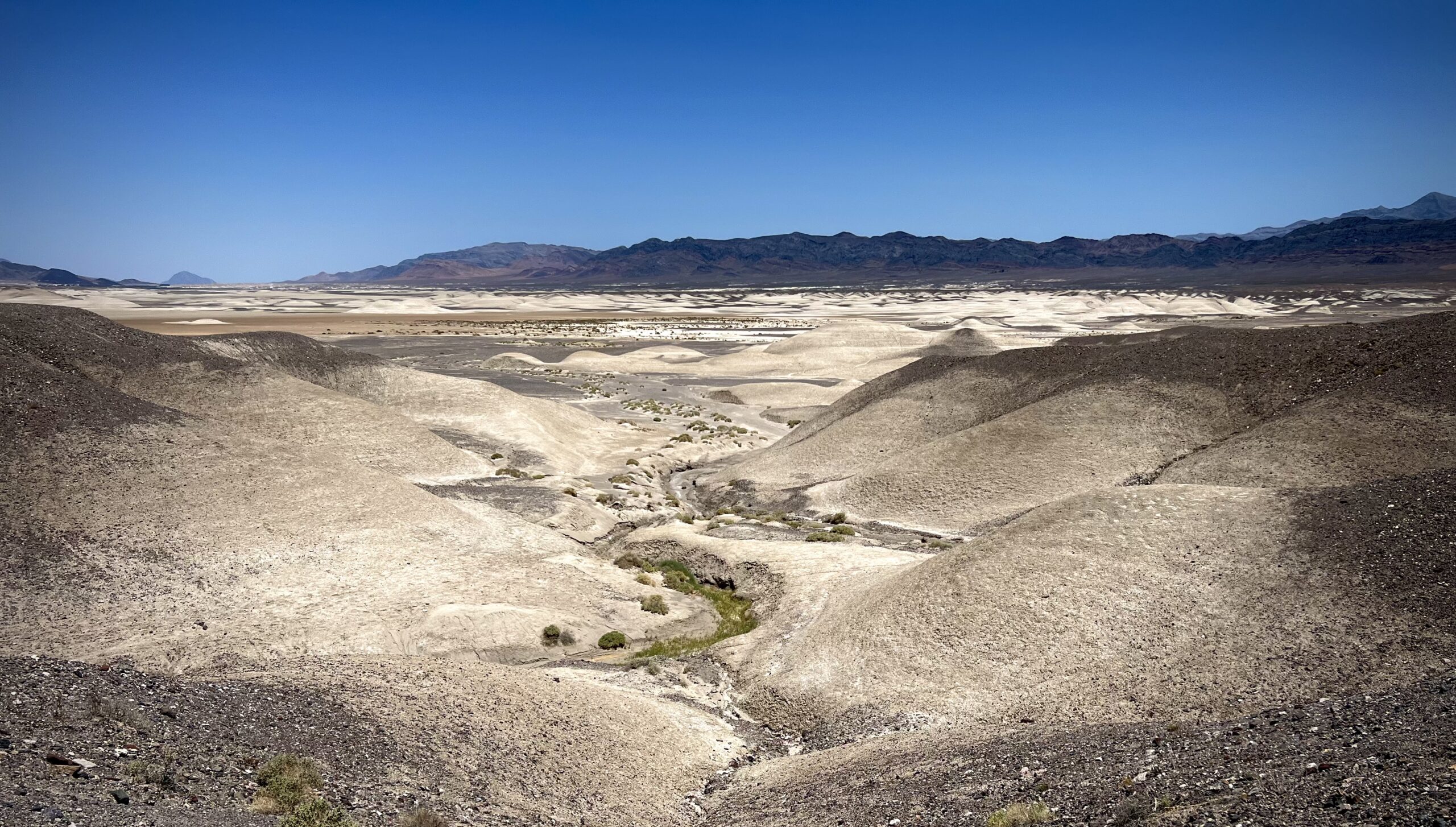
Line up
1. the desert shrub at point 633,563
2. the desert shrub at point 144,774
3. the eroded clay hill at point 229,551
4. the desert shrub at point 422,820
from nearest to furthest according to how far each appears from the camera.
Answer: the desert shrub at point 144,774 → the desert shrub at point 422,820 → the eroded clay hill at point 229,551 → the desert shrub at point 633,563

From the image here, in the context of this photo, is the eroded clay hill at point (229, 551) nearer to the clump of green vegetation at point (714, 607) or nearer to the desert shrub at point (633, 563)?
the clump of green vegetation at point (714, 607)

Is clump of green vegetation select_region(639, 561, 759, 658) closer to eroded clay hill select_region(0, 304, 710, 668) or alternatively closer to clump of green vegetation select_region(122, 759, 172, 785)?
eroded clay hill select_region(0, 304, 710, 668)

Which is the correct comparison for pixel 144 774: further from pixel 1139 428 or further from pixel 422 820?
pixel 1139 428

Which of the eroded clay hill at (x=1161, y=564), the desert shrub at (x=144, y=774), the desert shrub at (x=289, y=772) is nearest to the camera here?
the desert shrub at (x=144, y=774)

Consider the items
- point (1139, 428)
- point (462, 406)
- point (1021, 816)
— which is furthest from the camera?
point (462, 406)

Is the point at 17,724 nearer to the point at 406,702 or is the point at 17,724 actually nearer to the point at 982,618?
the point at 406,702

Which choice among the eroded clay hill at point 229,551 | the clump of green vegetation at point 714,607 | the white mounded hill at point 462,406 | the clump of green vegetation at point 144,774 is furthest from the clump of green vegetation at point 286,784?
the white mounded hill at point 462,406

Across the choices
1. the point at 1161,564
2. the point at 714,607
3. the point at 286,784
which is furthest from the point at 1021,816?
the point at 714,607
